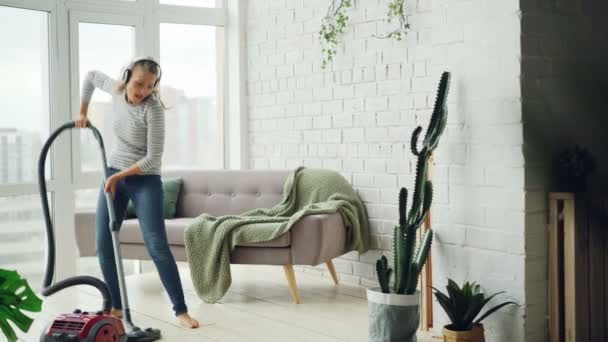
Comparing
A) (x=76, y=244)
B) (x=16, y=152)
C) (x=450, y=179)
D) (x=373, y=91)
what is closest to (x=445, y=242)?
(x=450, y=179)

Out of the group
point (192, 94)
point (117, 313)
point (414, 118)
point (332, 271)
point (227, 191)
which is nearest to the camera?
point (117, 313)

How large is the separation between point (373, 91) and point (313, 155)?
0.72 m


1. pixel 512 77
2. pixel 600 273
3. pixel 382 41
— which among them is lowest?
pixel 600 273

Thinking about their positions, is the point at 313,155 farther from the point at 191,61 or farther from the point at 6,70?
the point at 6,70

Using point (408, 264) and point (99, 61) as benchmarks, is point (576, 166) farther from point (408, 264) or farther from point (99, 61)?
point (99, 61)

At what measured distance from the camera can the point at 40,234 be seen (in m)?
4.96

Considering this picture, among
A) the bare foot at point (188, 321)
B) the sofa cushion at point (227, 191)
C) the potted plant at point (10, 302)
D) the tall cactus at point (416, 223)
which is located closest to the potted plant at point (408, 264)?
the tall cactus at point (416, 223)

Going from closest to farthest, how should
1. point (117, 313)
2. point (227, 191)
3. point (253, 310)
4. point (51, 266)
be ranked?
point (51, 266) → point (117, 313) → point (253, 310) → point (227, 191)

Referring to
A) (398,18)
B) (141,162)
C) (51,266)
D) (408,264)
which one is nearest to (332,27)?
(398,18)

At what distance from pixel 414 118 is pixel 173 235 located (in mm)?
1581

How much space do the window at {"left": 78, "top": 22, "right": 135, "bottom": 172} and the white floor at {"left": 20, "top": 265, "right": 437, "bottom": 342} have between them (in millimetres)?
919

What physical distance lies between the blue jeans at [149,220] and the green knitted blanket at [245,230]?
558mm

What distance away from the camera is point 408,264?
333 centimetres

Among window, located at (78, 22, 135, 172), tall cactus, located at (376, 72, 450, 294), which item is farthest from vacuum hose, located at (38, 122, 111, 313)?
window, located at (78, 22, 135, 172)
